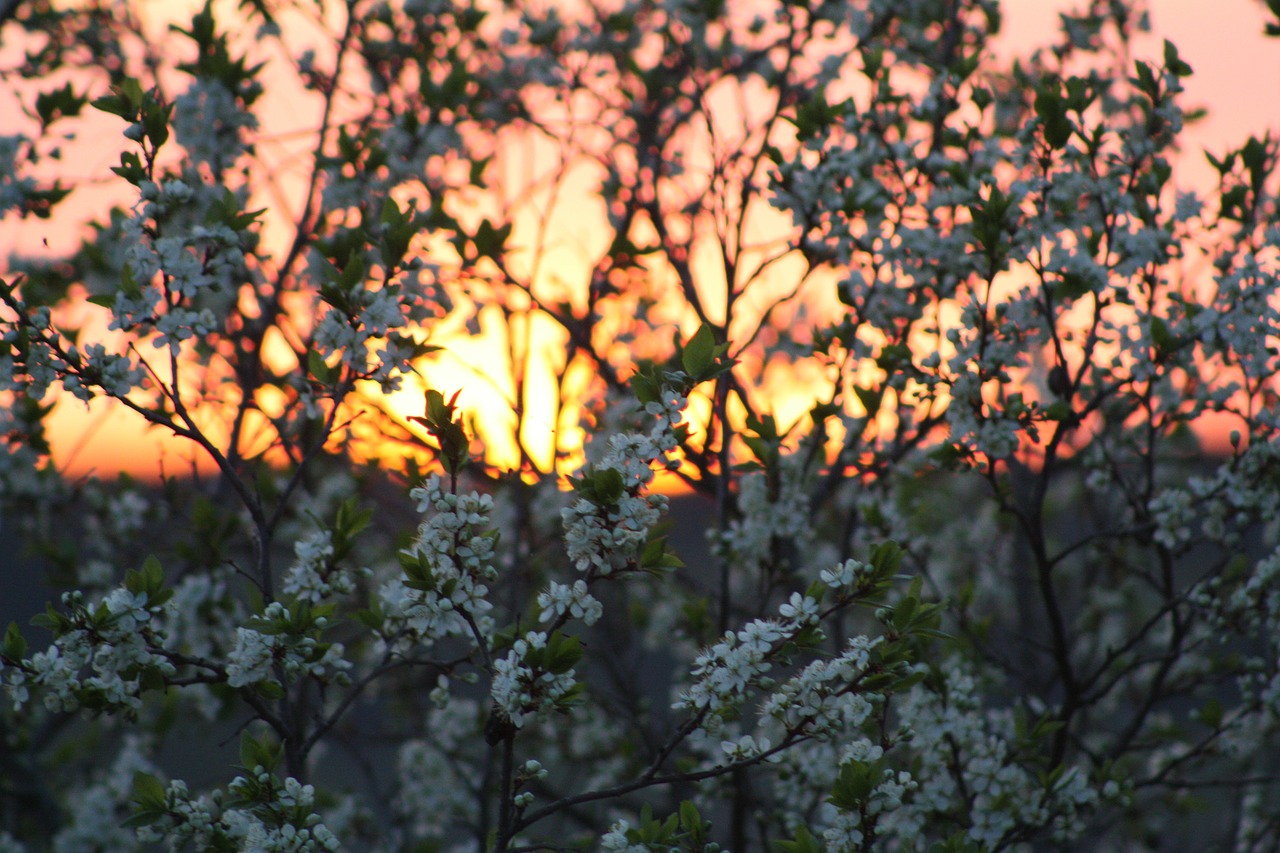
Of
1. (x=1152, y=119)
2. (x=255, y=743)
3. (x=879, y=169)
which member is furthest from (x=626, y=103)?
(x=255, y=743)

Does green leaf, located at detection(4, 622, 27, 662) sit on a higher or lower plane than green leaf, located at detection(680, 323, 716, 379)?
lower

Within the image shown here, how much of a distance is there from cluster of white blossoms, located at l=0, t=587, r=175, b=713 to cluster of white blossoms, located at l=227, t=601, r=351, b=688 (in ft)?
0.56

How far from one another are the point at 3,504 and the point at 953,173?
15.5 feet

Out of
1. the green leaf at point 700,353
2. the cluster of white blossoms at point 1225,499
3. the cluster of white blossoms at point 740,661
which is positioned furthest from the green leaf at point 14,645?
the cluster of white blossoms at point 1225,499

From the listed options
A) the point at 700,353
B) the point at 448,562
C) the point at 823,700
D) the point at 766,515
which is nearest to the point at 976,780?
the point at 766,515

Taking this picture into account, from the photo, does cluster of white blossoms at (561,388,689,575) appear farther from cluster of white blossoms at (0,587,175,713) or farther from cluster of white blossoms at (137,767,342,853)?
cluster of white blossoms at (0,587,175,713)

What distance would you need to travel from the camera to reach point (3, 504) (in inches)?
207

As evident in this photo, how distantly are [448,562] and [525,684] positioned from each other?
333 millimetres

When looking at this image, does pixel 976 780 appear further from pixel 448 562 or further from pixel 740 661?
pixel 448 562

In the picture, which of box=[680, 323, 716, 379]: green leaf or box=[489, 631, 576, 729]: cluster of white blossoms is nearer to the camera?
box=[489, 631, 576, 729]: cluster of white blossoms

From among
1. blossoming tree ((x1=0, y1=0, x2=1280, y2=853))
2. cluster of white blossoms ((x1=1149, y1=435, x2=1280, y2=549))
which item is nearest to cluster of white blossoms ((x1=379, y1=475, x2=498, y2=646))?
blossoming tree ((x1=0, y1=0, x2=1280, y2=853))

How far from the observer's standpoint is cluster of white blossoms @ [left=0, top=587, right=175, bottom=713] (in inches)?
99.2

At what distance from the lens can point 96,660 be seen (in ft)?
8.36

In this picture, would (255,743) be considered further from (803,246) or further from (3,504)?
(3,504)
